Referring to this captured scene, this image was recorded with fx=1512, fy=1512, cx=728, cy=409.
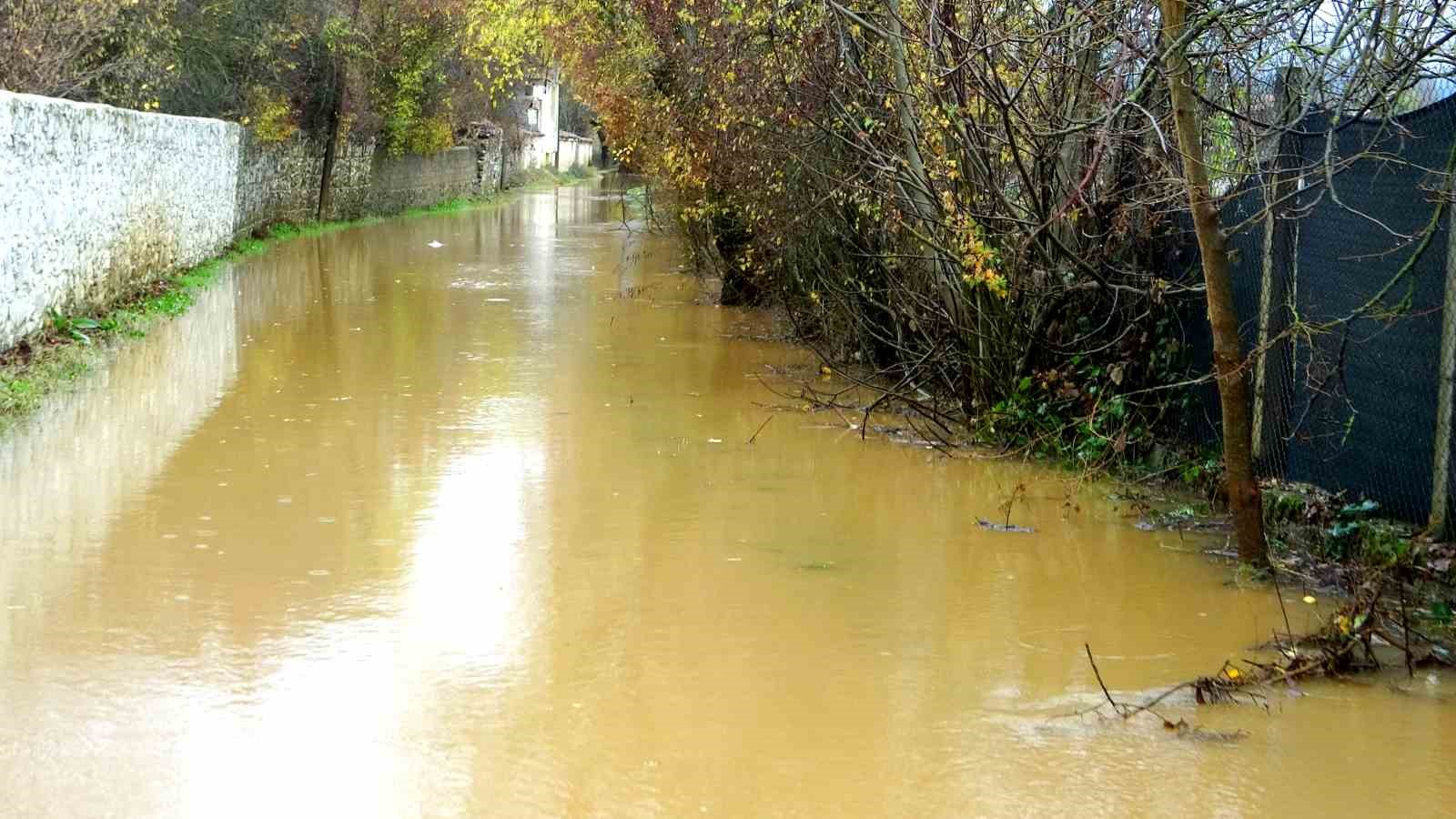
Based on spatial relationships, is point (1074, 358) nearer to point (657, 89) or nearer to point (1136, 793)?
point (1136, 793)

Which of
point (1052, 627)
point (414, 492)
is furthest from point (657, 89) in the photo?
point (1052, 627)

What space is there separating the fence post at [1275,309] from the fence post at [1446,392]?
129cm

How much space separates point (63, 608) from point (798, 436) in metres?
5.45

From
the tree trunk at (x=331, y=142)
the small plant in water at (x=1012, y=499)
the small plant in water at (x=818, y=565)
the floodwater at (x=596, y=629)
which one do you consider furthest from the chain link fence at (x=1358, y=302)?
the tree trunk at (x=331, y=142)

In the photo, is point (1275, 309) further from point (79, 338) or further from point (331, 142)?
point (331, 142)

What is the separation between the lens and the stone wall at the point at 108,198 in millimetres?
11945

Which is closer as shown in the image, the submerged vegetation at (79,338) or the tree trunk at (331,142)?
the submerged vegetation at (79,338)

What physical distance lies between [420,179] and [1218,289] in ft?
120

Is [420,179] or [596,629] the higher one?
[420,179]

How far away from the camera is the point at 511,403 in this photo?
38.0ft

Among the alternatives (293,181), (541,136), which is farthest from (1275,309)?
(541,136)

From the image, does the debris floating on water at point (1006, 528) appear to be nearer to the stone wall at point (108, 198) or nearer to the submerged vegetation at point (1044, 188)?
the submerged vegetation at point (1044, 188)

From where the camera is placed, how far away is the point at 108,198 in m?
15.2

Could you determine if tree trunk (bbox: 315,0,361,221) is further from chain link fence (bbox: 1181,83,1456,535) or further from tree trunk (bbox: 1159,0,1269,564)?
tree trunk (bbox: 1159,0,1269,564)
